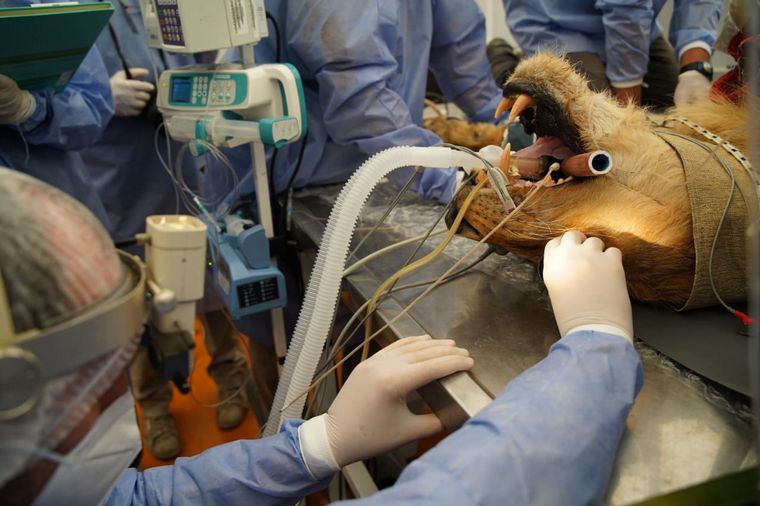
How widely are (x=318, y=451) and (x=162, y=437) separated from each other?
1.45m

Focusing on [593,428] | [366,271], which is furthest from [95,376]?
[366,271]

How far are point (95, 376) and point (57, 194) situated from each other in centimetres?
19

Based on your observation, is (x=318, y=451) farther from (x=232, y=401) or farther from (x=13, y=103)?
(x=232, y=401)

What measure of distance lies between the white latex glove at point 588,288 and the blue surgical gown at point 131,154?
Result: 1.69 m

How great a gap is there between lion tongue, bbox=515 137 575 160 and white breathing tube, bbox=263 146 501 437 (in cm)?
6

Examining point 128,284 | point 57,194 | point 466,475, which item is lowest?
point 466,475

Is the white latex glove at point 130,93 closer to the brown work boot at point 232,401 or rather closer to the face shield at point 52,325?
the brown work boot at point 232,401

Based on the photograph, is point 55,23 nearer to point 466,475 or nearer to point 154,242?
point 154,242

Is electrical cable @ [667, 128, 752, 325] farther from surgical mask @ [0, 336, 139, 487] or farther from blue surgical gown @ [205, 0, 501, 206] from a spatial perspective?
surgical mask @ [0, 336, 139, 487]

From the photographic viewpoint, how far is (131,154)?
2.14 meters

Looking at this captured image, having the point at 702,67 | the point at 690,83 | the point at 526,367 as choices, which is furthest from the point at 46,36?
the point at 702,67

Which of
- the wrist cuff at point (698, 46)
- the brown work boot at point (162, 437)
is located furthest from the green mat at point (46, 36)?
the wrist cuff at point (698, 46)

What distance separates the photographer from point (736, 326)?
87cm

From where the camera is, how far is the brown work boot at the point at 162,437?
2029mm
